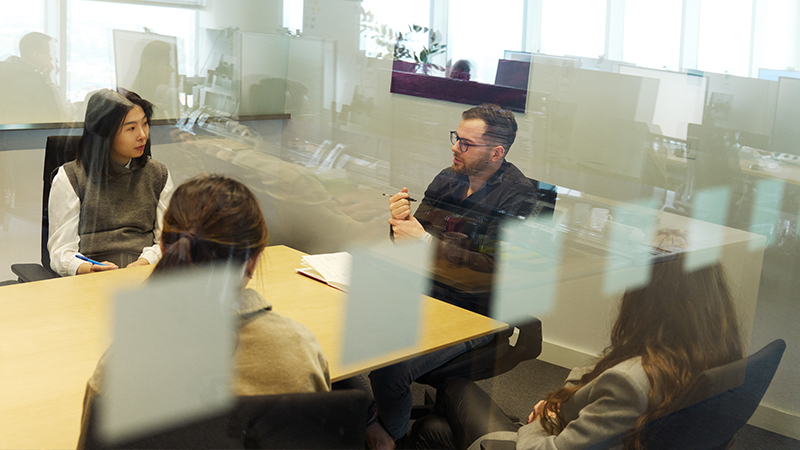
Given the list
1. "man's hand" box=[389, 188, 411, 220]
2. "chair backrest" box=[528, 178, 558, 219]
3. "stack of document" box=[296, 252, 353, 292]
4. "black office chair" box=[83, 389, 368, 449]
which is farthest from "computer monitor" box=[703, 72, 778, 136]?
"black office chair" box=[83, 389, 368, 449]

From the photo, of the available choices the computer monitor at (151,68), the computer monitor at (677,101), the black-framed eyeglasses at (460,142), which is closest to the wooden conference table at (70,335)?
the computer monitor at (151,68)

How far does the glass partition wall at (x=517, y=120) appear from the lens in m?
1.57

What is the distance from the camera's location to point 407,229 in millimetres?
2023

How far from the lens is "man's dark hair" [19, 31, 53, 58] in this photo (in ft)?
4.99

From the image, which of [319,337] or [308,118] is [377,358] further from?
[308,118]

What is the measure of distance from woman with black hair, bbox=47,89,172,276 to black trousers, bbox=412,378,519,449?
3.28ft

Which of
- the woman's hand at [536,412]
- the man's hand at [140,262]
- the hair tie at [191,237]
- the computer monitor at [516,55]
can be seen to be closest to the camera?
the hair tie at [191,237]

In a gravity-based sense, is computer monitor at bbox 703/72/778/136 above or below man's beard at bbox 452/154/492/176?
above

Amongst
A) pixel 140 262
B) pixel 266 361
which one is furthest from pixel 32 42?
pixel 266 361

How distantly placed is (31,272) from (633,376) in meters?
1.50

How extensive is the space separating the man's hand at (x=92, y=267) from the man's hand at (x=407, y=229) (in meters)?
0.88

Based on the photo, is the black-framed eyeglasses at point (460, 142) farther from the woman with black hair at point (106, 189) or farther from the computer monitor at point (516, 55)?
the woman with black hair at point (106, 189)

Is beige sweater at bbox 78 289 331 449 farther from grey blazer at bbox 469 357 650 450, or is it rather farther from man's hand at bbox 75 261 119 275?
grey blazer at bbox 469 357 650 450

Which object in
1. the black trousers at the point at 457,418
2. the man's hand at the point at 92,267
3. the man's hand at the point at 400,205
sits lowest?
the black trousers at the point at 457,418
